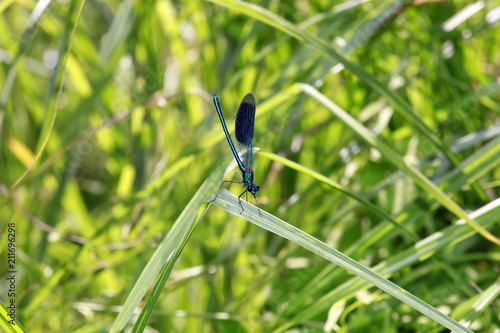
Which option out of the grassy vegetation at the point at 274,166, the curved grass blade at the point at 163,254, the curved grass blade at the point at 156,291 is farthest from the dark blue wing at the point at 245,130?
the curved grass blade at the point at 156,291

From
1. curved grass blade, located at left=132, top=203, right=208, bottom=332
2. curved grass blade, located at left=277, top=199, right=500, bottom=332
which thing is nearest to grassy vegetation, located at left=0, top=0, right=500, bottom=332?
curved grass blade, located at left=277, top=199, right=500, bottom=332

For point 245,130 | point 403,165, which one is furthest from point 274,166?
point 403,165

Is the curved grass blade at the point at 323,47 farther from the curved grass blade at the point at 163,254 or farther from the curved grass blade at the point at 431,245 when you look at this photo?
the curved grass blade at the point at 163,254

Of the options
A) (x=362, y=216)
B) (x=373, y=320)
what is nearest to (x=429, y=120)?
(x=362, y=216)

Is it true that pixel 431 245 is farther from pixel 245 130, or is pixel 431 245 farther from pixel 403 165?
pixel 245 130

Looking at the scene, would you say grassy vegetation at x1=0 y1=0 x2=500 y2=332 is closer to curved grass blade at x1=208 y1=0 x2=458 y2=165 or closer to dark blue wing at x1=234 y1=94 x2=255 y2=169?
curved grass blade at x1=208 y1=0 x2=458 y2=165

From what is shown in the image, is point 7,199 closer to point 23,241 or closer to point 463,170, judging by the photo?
point 23,241

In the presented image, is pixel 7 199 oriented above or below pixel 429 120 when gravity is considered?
below
